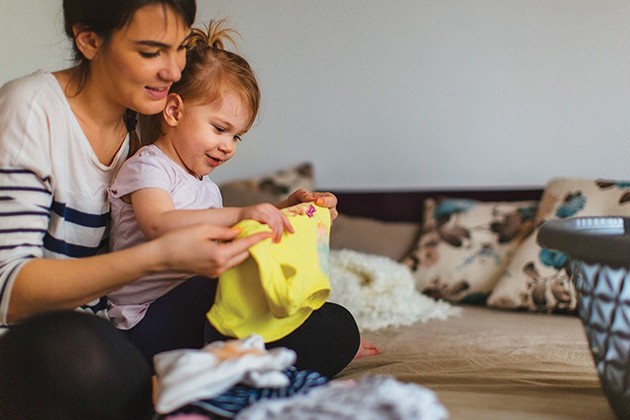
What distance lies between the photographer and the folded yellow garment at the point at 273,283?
1.24 metres

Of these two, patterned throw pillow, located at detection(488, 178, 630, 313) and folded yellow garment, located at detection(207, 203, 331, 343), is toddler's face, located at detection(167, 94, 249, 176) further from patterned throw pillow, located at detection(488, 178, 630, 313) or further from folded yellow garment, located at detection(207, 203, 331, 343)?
patterned throw pillow, located at detection(488, 178, 630, 313)

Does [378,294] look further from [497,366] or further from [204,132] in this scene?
[204,132]

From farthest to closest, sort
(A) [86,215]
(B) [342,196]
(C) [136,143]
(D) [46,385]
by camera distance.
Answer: (B) [342,196]
(C) [136,143]
(A) [86,215]
(D) [46,385]

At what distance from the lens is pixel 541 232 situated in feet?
3.95

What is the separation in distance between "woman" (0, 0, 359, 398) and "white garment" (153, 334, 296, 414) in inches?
6.8

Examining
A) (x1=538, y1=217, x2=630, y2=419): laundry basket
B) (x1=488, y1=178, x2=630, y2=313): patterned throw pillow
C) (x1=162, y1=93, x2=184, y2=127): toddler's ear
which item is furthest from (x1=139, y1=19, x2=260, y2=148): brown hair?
(x1=488, y1=178, x2=630, y2=313): patterned throw pillow

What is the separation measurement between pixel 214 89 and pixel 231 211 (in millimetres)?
270

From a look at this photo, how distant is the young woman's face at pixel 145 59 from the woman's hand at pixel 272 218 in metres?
0.27

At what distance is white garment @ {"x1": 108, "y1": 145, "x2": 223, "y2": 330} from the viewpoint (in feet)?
4.48


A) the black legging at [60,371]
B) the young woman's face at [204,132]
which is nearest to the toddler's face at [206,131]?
the young woman's face at [204,132]

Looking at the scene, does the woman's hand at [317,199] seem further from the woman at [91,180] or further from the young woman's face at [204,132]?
the young woman's face at [204,132]

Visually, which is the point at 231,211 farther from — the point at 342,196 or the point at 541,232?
the point at 342,196

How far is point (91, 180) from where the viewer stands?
4.64 ft

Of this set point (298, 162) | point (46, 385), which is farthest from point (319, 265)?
point (298, 162)
